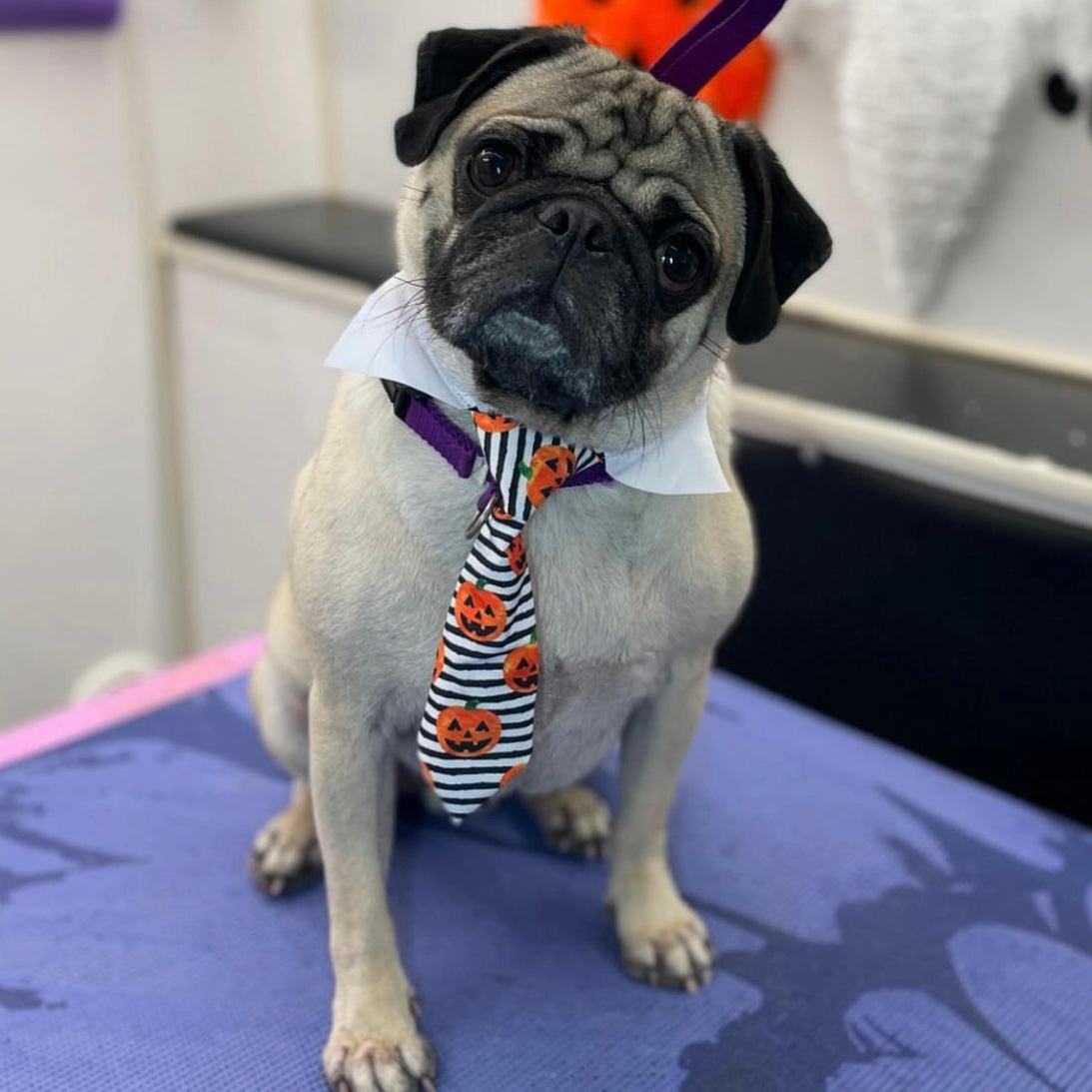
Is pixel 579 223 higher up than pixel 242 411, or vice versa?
pixel 579 223

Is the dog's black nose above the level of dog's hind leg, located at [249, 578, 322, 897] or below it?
above

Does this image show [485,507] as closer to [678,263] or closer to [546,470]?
[546,470]

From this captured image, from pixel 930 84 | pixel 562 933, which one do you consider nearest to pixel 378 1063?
pixel 562 933

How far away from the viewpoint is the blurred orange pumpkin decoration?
5.33 feet

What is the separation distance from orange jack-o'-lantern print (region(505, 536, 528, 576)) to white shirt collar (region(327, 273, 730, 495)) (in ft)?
0.28

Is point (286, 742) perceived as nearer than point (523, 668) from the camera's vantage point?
No

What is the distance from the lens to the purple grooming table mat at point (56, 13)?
1.75 m

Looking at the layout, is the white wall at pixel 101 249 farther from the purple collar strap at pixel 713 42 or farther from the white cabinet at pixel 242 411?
the purple collar strap at pixel 713 42

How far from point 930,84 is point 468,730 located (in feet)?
3.21

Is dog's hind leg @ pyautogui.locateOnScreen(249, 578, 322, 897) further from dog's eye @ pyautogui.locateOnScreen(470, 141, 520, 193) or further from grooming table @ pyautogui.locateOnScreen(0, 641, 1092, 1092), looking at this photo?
dog's eye @ pyautogui.locateOnScreen(470, 141, 520, 193)

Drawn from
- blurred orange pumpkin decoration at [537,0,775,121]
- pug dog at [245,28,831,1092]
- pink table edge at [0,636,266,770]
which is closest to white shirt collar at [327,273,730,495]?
pug dog at [245,28,831,1092]

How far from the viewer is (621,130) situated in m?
0.85

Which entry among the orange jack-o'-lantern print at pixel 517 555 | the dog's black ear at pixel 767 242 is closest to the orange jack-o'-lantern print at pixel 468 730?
the orange jack-o'-lantern print at pixel 517 555

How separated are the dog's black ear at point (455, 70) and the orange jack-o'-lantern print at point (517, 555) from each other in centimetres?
27
